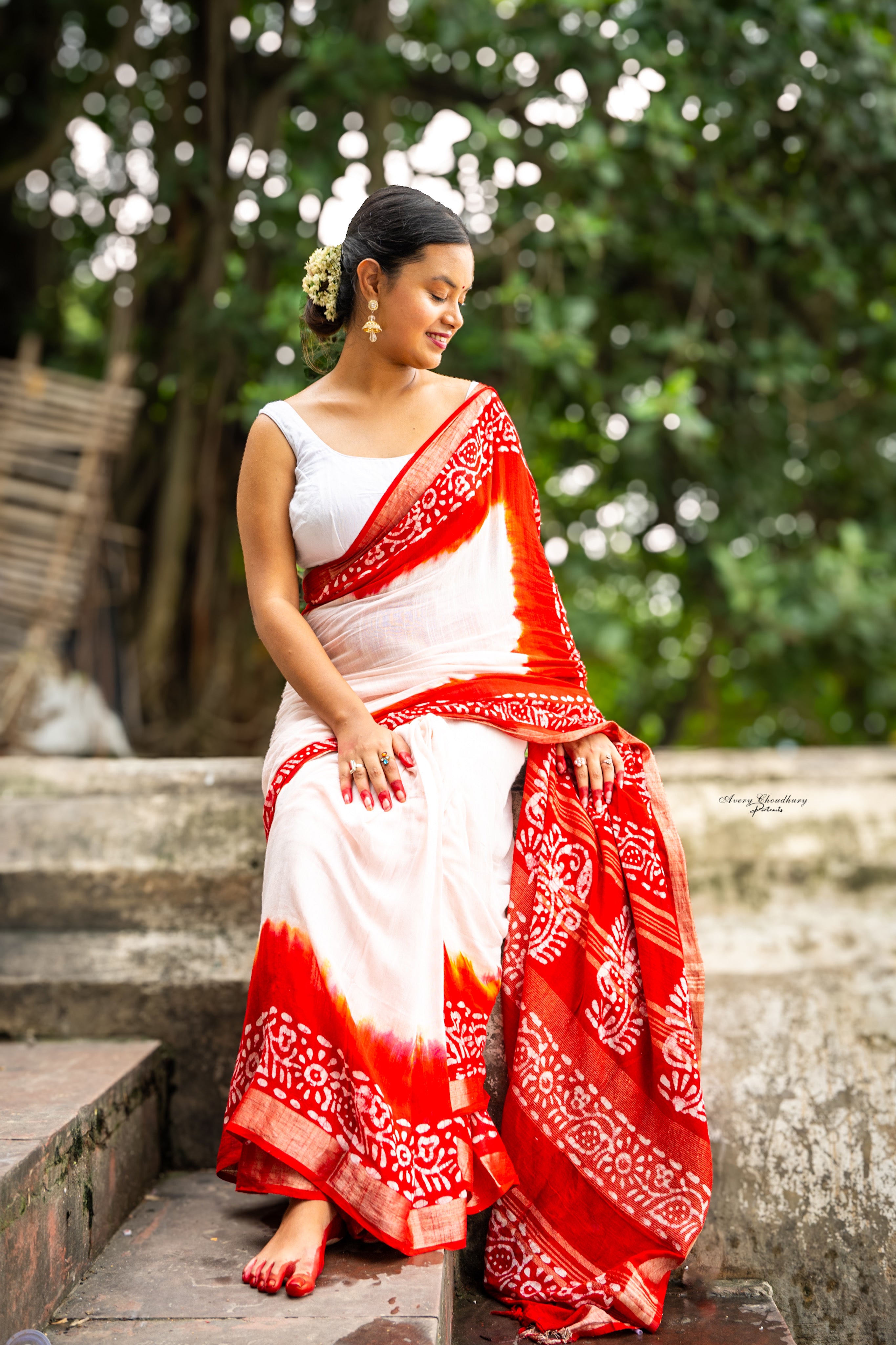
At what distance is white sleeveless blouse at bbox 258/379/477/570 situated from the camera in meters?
1.86

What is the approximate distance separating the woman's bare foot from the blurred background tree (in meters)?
2.95

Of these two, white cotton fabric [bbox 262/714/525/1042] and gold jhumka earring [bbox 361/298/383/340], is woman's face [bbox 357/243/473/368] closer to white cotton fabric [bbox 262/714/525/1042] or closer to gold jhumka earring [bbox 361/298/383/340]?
gold jhumka earring [bbox 361/298/383/340]

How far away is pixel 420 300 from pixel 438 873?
98 cm

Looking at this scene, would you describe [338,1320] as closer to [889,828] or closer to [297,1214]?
[297,1214]

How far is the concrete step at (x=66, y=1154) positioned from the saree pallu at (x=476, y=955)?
8.3 inches

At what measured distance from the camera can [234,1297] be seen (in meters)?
1.48

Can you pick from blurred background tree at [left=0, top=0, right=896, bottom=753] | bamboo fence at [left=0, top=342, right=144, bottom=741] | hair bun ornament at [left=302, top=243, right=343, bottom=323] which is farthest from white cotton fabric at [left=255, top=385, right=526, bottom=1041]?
bamboo fence at [left=0, top=342, right=144, bottom=741]

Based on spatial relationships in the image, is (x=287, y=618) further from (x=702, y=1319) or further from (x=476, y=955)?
(x=702, y=1319)

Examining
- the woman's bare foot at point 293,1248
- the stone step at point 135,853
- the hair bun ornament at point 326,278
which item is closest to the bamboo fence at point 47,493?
the stone step at point 135,853

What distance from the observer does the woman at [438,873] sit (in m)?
1.56

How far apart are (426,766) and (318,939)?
1.06 ft

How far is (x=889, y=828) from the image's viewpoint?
3000 mm

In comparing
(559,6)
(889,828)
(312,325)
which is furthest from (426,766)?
(559,6)

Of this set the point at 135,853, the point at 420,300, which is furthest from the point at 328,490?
the point at 135,853
